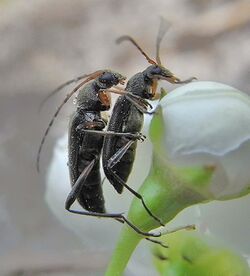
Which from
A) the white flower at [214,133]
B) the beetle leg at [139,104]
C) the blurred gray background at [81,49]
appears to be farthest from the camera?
the blurred gray background at [81,49]

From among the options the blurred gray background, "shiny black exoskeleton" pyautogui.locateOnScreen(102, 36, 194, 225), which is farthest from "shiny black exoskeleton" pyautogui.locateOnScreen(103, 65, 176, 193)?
the blurred gray background

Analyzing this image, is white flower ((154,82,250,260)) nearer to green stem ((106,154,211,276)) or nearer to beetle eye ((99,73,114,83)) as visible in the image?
green stem ((106,154,211,276))

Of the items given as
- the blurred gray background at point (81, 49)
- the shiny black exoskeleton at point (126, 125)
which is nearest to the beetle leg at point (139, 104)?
the shiny black exoskeleton at point (126, 125)

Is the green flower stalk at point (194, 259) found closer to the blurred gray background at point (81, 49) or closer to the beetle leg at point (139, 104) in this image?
the beetle leg at point (139, 104)

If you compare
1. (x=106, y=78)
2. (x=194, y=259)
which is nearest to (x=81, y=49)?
(x=106, y=78)

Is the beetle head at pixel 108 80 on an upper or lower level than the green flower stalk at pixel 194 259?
upper

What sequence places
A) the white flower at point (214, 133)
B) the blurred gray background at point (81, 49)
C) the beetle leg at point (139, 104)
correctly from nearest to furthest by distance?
the white flower at point (214, 133) < the beetle leg at point (139, 104) < the blurred gray background at point (81, 49)

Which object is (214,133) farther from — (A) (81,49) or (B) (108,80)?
(A) (81,49)
